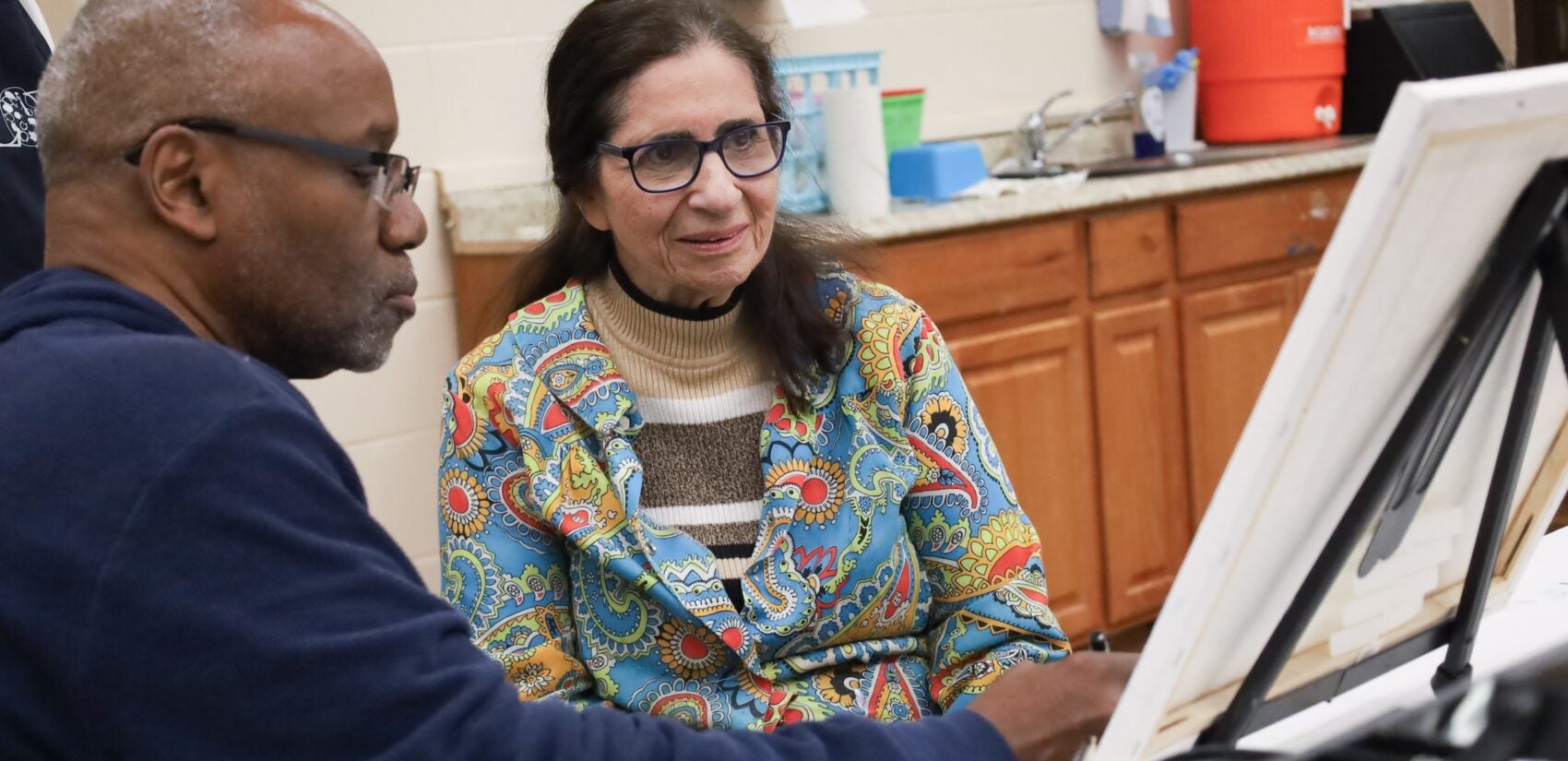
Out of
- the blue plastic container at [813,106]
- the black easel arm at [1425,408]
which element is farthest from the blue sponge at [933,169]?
the black easel arm at [1425,408]

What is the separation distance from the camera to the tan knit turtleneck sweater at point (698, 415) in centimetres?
135

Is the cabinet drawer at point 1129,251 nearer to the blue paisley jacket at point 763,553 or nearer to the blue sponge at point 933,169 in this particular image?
the blue sponge at point 933,169

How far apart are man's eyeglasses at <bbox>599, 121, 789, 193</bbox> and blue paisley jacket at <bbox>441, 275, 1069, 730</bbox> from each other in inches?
5.9

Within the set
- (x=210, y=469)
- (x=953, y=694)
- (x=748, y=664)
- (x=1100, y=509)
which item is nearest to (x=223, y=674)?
(x=210, y=469)

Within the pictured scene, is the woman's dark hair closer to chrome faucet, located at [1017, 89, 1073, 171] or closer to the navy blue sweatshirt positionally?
the navy blue sweatshirt

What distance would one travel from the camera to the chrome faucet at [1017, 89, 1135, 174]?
138 inches

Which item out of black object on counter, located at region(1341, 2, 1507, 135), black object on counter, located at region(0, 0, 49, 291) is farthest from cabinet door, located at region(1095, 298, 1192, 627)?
black object on counter, located at region(0, 0, 49, 291)

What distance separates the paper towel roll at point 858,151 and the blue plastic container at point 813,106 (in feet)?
0.14

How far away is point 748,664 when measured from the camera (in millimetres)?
1278

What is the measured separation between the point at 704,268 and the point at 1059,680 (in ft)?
1.90

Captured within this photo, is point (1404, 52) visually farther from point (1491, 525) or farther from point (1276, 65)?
point (1491, 525)

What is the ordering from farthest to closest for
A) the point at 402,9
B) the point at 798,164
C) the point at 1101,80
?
the point at 1101,80, the point at 798,164, the point at 402,9

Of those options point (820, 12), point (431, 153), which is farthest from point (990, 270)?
point (431, 153)

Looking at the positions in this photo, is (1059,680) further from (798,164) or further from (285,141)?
(798,164)
